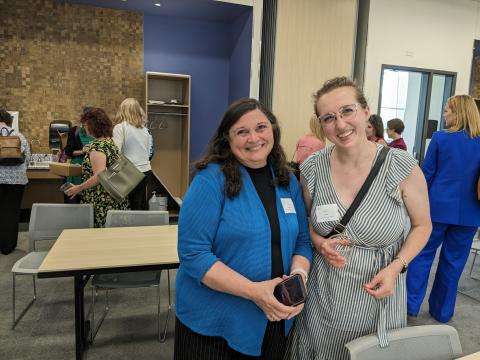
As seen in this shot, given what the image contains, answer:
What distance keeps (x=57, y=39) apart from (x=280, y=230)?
5.27m

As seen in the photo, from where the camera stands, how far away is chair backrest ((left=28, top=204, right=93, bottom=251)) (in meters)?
2.81

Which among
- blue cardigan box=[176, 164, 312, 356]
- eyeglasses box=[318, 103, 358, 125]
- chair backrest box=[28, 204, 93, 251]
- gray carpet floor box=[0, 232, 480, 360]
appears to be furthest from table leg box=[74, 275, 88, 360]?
eyeglasses box=[318, 103, 358, 125]

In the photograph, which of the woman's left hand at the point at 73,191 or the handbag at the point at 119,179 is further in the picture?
the woman's left hand at the point at 73,191

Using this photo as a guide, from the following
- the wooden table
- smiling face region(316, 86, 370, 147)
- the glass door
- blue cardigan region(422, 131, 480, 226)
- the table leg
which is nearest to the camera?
smiling face region(316, 86, 370, 147)

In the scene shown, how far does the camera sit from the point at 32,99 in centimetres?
526

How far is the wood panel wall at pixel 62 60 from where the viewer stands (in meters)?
5.09

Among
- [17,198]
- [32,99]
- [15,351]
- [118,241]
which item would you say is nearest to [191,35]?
[32,99]

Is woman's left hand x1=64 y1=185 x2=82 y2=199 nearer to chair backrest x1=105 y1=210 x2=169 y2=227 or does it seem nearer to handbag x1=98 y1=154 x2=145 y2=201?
handbag x1=98 y1=154 x2=145 y2=201

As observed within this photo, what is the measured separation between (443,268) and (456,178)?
715 mm

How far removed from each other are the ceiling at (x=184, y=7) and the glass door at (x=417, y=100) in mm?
2678

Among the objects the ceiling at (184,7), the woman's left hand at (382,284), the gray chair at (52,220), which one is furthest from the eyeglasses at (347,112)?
the ceiling at (184,7)

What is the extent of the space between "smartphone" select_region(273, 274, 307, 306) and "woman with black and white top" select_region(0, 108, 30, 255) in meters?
3.69

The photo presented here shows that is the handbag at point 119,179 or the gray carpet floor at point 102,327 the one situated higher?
the handbag at point 119,179

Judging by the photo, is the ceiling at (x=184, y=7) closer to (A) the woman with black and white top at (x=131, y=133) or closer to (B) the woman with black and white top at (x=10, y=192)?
(A) the woman with black and white top at (x=131, y=133)
